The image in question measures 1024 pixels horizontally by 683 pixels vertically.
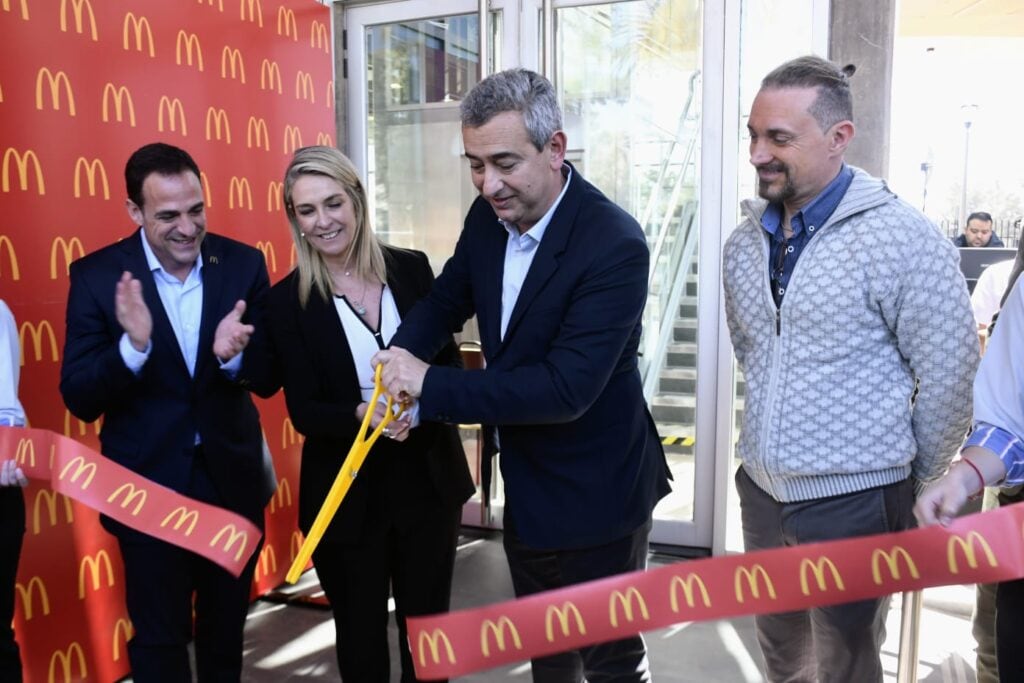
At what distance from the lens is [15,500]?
209 cm

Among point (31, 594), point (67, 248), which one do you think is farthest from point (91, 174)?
point (31, 594)

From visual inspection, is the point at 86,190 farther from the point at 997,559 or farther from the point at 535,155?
the point at 997,559

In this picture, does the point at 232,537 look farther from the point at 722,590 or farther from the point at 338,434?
the point at 722,590

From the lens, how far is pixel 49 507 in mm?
2662

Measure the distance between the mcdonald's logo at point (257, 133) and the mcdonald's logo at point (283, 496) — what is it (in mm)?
1424

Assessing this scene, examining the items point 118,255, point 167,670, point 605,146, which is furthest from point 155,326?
point 605,146

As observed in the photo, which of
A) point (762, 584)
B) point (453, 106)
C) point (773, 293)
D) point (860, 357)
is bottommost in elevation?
point (762, 584)

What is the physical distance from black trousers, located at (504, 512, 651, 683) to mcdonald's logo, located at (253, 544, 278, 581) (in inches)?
78.4

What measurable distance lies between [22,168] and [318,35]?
5.86 ft

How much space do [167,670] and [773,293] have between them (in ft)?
5.39

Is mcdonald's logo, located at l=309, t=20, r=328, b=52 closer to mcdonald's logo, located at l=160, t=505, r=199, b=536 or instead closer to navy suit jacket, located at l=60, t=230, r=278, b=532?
navy suit jacket, located at l=60, t=230, r=278, b=532

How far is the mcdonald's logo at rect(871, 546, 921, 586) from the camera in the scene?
1.42 m

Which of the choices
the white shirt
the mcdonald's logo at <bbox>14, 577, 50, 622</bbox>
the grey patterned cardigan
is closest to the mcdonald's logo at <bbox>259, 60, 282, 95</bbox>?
the mcdonald's logo at <bbox>14, 577, 50, 622</bbox>

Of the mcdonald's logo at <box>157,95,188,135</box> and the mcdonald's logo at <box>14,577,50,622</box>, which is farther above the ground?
the mcdonald's logo at <box>157,95,188,135</box>
